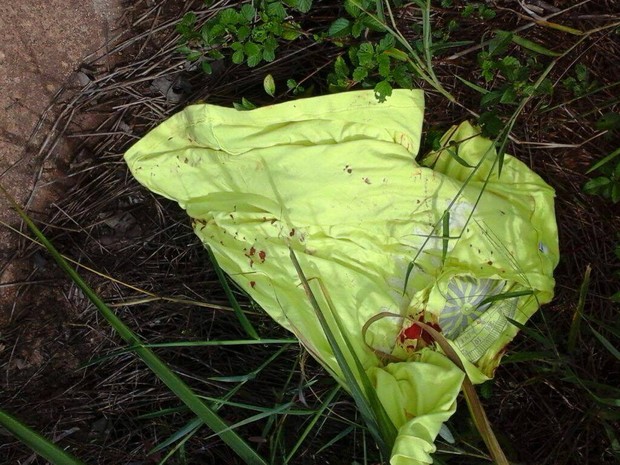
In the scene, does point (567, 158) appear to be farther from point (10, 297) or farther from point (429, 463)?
point (10, 297)

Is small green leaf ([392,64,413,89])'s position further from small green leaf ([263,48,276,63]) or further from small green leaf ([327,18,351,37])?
small green leaf ([263,48,276,63])

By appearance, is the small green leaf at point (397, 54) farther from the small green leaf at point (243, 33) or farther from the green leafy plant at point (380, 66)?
the small green leaf at point (243, 33)

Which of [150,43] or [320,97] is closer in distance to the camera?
[320,97]

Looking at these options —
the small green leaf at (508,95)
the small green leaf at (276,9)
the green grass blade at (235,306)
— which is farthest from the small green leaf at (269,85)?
the small green leaf at (508,95)

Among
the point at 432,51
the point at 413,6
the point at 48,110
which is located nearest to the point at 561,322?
the point at 432,51

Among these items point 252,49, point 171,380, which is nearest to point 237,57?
point 252,49

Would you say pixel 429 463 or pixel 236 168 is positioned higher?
pixel 236 168

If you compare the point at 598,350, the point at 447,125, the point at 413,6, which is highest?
the point at 413,6
